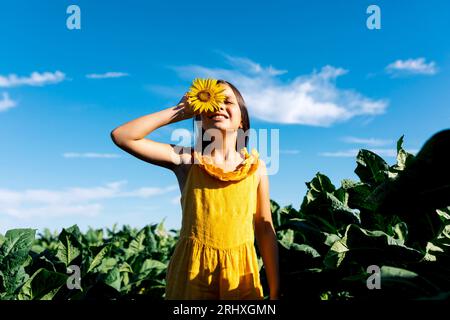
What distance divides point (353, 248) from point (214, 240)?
25.6 inches

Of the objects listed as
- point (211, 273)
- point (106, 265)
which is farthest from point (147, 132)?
point (106, 265)

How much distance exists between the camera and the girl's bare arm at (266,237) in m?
2.44

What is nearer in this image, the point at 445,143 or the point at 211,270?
the point at 445,143

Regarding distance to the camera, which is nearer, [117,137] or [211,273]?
[211,273]

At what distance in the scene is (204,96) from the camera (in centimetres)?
232

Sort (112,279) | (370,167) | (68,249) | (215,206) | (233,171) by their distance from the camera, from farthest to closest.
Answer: (112,279), (68,249), (370,167), (233,171), (215,206)

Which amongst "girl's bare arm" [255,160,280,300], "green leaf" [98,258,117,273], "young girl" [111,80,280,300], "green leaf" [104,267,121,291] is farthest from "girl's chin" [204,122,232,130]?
"green leaf" [98,258,117,273]

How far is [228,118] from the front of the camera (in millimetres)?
2461

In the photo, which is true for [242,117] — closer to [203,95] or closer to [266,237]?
[203,95]
